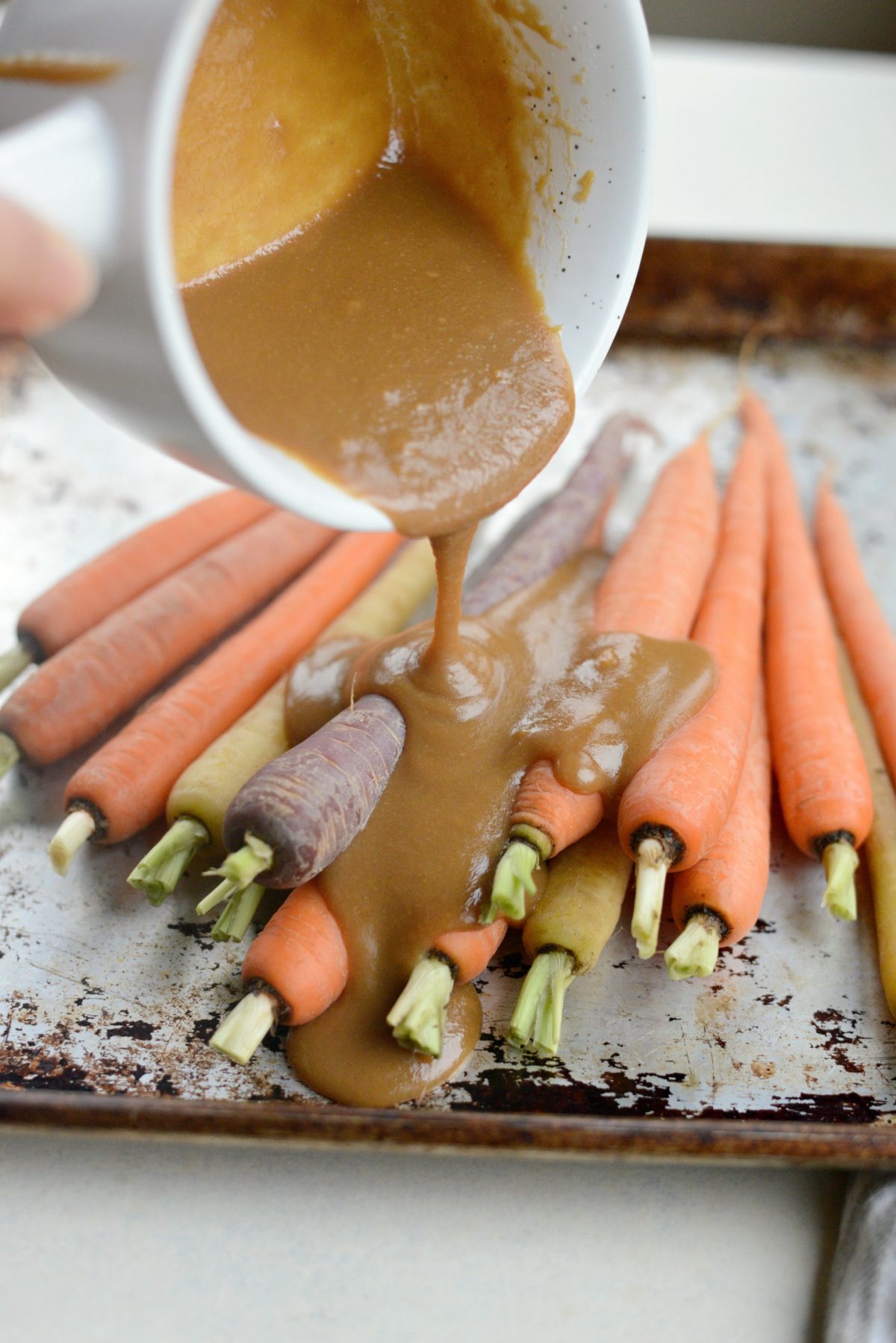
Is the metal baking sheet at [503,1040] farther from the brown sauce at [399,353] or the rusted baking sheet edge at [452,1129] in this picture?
the brown sauce at [399,353]

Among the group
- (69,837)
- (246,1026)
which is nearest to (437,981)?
(246,1026)

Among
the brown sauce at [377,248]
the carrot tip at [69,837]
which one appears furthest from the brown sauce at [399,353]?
the carrot tip at [69,837]

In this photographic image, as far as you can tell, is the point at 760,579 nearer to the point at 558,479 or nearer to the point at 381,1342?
the point at 558,479

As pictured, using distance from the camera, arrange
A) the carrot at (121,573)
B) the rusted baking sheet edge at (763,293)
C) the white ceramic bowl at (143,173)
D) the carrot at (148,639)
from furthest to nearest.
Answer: the rusted baking sheet edge at (763,293)
the carrot at (121,573)
the carrot at (148,639)
the white ceramic bowl at (143,173)

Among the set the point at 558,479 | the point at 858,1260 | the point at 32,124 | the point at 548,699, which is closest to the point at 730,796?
the point at 548,699

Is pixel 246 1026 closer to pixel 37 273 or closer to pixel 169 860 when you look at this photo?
pixel 169 860

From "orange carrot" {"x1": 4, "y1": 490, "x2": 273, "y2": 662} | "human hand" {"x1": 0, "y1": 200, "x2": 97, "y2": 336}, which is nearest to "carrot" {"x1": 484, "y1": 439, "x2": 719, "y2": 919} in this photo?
"orange carrot" {"x1": 4, "y1": 490, "x2": 273, "y2": 662}

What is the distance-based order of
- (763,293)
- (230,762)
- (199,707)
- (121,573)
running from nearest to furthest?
(230,762)
(199,707)
(121,573)
(763,293)
